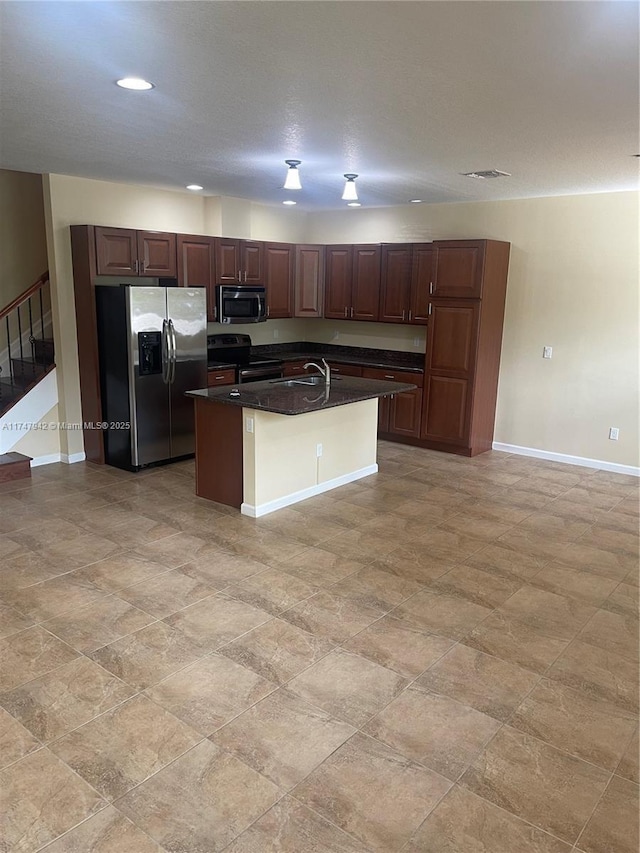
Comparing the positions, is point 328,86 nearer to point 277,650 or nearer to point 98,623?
point 277,650

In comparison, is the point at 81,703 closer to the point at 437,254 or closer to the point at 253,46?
the point at 253,46

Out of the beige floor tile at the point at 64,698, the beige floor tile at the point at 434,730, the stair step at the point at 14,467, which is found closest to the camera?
the beige floor tile at the point at 434,730

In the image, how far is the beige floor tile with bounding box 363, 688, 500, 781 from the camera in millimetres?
2377

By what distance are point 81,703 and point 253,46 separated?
9.00 ft

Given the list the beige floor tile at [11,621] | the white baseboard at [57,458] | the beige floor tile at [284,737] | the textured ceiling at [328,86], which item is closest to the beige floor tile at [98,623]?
the beige floor tile at [11,621]

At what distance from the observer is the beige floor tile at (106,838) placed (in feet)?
6.37

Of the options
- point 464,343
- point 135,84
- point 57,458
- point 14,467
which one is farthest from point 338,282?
point 135,84

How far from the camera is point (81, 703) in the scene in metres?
2.63

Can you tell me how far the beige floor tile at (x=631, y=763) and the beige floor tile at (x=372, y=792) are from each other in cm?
69

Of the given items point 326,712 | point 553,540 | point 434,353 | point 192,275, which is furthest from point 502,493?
point 192,275

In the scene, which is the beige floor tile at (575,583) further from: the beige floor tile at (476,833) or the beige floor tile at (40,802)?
the beige floor tile at (40,802)

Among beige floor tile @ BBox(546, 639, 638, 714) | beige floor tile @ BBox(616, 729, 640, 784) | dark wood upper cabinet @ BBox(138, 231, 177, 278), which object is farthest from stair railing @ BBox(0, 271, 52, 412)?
beige floor tile @ BBox(616, 729, 640, 784)

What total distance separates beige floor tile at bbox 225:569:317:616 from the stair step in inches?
114

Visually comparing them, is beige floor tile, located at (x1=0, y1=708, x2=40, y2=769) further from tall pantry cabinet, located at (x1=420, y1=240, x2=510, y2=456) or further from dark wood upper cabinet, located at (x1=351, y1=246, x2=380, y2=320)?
dark wood upper cabinet, located at (x1=351, y1=246, x2=380, y2=320)
